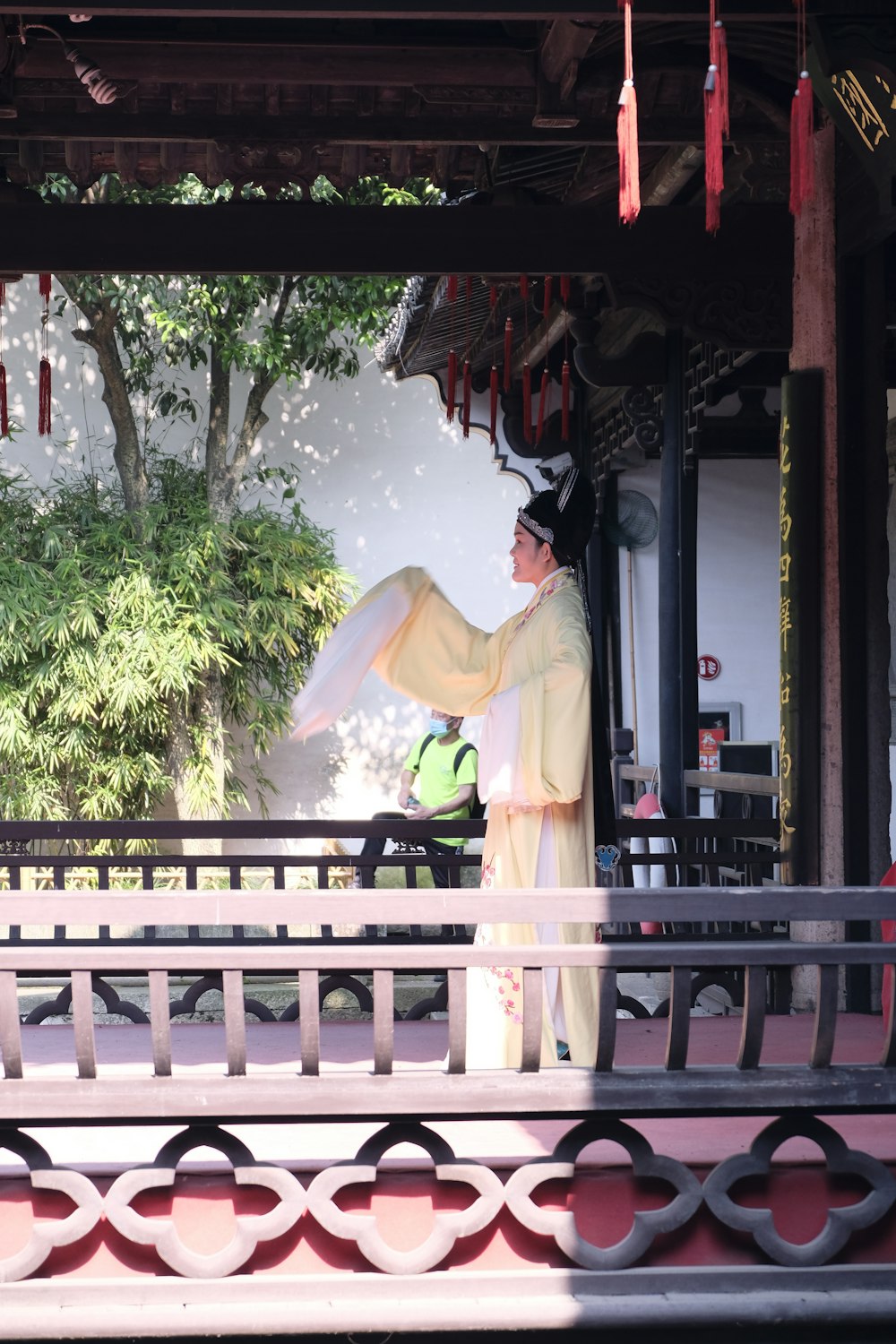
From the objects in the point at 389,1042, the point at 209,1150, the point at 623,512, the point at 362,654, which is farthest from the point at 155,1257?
the point at 623,512

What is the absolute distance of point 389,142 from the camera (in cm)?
489

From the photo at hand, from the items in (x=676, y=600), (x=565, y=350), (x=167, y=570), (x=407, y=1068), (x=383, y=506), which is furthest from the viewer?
(x=383, y=506)

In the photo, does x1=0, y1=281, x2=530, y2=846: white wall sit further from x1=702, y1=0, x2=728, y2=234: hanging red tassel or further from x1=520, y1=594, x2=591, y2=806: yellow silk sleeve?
x1=702, y1=0, x2=728, y2=234: hanging red tassel

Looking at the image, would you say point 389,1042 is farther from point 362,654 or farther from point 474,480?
point 474,480

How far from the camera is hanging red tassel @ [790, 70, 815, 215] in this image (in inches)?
129

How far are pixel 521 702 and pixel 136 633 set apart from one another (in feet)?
22.7

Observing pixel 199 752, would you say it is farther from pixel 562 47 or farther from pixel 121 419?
pixel 562 47

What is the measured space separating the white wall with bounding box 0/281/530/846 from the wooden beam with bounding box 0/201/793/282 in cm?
640

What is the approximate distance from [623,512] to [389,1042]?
298 inches

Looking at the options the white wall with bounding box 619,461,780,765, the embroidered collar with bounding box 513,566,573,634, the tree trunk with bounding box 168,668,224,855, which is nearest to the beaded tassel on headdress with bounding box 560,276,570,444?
the white wall with bounding box 619,461,780,765

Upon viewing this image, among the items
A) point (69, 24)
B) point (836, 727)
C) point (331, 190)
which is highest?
point (331, 190)

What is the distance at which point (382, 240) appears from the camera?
4.93 meters

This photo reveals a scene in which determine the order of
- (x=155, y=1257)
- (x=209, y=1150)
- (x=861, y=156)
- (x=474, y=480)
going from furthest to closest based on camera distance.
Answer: (x=474, y=480) → (x=861, y=156) → (x=209, y=1150) → (x=155, y=1257)

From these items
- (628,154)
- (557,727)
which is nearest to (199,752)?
(557,727)
